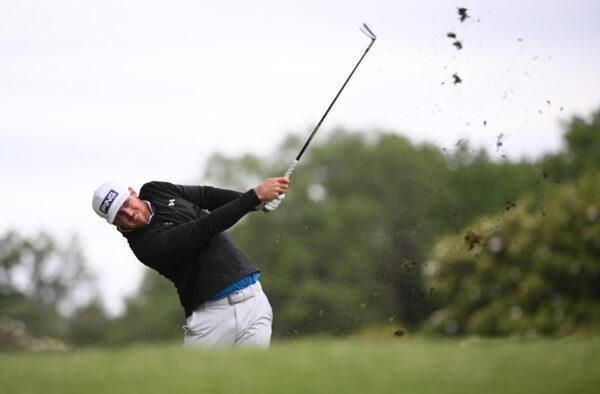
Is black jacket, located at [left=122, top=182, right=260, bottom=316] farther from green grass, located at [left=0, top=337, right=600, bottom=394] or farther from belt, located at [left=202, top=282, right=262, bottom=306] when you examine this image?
green grass, located at [left=0, top=337, right=600, bottom=394]

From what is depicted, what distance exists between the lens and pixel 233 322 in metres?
8.93

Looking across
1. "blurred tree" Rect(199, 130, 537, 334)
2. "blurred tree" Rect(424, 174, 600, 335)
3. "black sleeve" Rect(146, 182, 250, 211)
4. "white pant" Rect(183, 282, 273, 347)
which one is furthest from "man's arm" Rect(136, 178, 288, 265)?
"blurred tree" Rect(199, 130, 537, 334)

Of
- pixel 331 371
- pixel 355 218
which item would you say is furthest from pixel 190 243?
pixel 355 218

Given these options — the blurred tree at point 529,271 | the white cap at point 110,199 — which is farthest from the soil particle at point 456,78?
the blurred tree at point 529,271

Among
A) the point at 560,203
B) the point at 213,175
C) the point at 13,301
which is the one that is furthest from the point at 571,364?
the point at 13,301

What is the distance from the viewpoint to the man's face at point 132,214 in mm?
8727

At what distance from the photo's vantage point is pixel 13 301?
236 ft

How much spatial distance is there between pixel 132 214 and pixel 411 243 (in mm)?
37319

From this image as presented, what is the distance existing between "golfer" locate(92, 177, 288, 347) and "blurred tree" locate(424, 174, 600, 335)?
27.1 metres

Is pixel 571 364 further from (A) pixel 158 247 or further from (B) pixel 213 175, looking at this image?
(B) pixel 213 175

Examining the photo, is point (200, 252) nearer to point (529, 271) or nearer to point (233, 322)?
point (233, 322)

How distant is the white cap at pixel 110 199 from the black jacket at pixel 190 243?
32 centimetres

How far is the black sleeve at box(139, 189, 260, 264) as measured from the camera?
8523mm

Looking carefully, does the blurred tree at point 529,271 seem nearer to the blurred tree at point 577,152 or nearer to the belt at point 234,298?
the blurred tree at point 577,152
